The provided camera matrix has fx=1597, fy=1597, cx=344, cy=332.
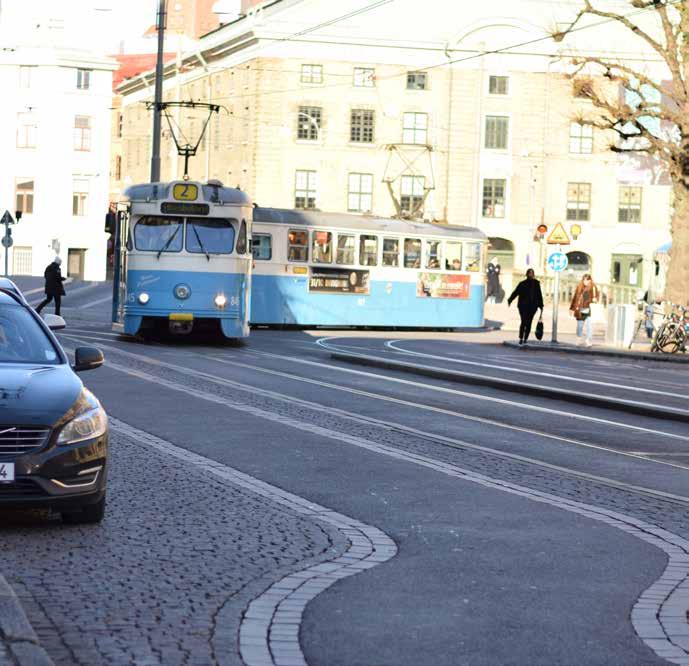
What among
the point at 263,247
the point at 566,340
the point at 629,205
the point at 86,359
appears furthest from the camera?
the point at 629,205

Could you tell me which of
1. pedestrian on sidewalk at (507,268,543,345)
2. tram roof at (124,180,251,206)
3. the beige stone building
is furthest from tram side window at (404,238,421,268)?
the beige stone building

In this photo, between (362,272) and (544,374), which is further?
(362,272)

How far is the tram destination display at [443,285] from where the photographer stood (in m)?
45.4

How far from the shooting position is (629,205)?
78.3 m

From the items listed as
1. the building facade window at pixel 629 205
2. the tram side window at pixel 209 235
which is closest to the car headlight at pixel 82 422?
the tram side window at pixel 209 235

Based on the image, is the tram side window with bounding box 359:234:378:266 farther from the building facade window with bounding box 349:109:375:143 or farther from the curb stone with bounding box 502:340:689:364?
the building facade window with bounding box 349:109:375:143

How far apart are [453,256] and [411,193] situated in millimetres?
31579

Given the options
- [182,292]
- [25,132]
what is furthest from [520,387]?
[25,132]

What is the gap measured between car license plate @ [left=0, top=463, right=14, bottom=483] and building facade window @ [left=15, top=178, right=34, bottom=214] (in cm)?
8025

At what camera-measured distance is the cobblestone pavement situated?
20.6 feet

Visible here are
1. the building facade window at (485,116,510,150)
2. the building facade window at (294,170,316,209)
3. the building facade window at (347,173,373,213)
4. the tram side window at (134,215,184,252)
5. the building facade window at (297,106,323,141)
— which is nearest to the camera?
the tram side window at (134,215,184,252)

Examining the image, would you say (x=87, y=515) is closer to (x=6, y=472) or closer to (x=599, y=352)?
(x=6, y=472)

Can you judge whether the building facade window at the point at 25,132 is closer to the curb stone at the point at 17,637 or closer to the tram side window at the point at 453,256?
the tram side window at the point at 453,256

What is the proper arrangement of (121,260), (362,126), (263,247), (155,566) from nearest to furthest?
(155,566) < (121,260) < (263,247) < (362,126)
